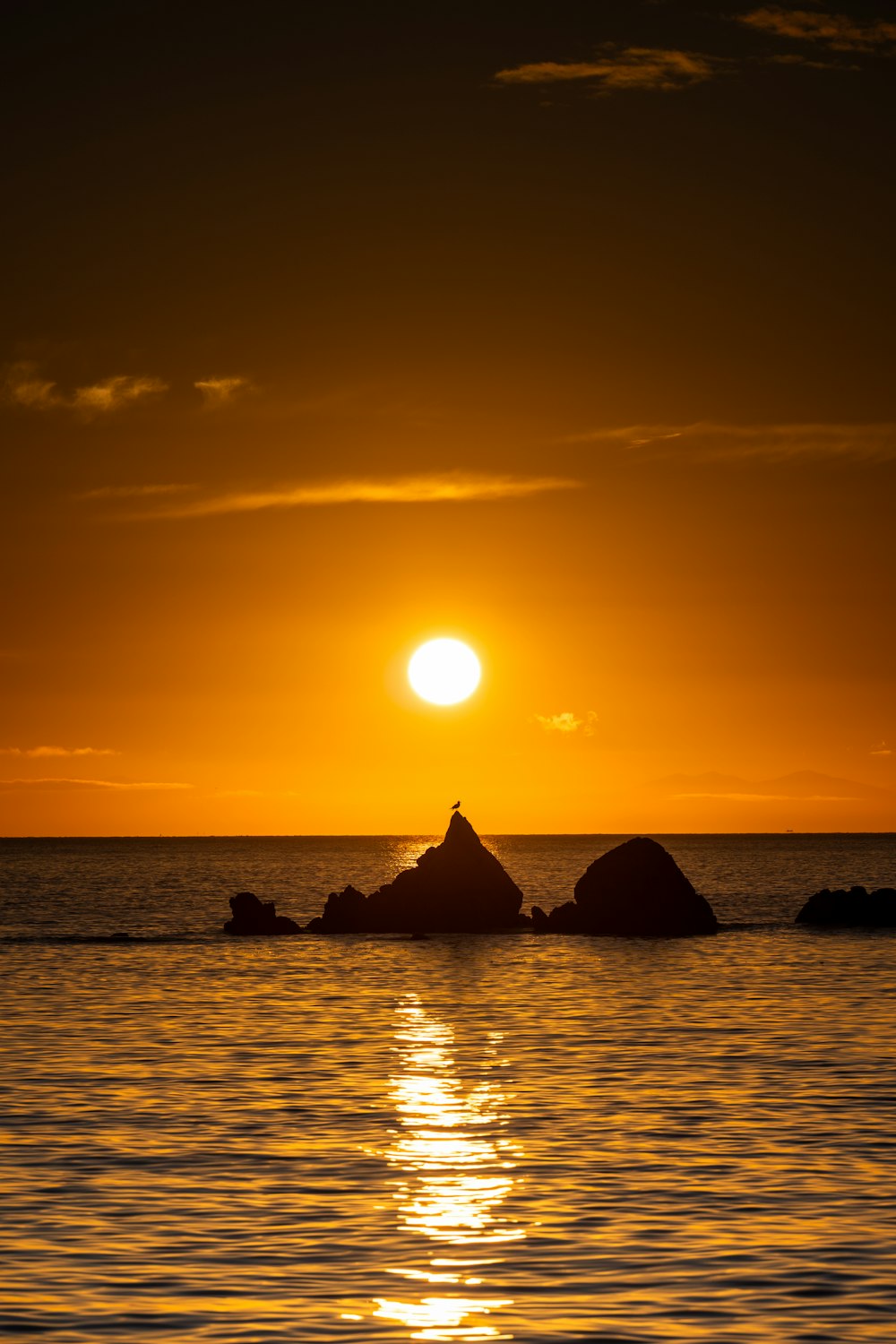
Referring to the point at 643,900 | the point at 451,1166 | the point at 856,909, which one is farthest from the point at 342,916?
the point at 451,1166

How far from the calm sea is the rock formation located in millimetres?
35924

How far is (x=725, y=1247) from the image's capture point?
2181cm

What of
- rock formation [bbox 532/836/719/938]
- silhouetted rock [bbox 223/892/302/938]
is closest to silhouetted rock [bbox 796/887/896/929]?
rock formation [bbox 532/836/719/938]

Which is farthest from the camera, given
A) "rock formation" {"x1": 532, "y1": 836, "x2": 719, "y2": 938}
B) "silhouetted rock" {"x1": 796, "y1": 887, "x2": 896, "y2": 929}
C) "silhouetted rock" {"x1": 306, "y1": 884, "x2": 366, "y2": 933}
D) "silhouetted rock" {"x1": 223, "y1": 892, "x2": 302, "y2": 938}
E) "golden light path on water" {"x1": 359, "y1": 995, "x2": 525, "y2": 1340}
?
"silhouetted rock" {"x1": 306, "y1": 884, "x2": 366, "y2": 933}

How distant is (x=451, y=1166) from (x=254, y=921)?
248 feet

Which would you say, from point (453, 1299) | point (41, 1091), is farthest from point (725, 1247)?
point (41, 1091)

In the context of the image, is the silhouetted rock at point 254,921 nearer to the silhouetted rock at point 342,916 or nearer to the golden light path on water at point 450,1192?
the silhouetted rock at point 342,916

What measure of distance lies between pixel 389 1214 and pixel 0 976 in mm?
46146

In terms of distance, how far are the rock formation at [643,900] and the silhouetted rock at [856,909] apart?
1042 cm

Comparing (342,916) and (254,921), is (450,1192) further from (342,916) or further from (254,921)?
(342,916)

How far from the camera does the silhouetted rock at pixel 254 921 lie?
10175 cm

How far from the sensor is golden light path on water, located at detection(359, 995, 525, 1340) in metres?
18.8

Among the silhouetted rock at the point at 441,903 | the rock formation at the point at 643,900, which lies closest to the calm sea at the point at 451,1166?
the rock formation at the point at 643,900

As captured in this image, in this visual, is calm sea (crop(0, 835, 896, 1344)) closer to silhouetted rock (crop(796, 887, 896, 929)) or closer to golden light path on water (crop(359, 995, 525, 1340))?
golden light path on water (crop(359, 995, 525, 1340))
